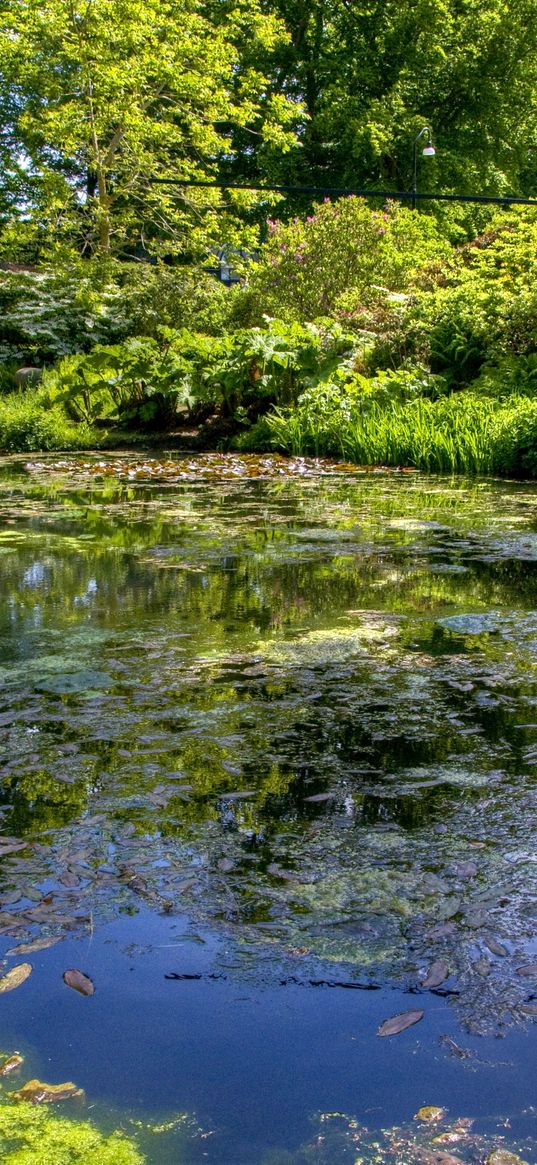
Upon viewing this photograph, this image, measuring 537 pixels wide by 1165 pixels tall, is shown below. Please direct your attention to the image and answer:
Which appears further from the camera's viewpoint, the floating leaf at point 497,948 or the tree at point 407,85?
the tree at point 407,85

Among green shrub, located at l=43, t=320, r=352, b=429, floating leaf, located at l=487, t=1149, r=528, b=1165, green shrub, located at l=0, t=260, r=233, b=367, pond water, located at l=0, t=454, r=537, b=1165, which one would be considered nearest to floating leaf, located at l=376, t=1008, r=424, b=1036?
pond water, located at l=0, t=454, r=537, b=1165

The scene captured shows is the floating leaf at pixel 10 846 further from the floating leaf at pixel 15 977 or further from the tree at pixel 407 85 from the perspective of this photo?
the tree at pixel 407 85

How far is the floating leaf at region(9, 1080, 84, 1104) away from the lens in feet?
5.29

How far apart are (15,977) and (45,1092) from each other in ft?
1.14

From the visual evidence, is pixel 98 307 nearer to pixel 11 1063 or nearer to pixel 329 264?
pixel 329 264

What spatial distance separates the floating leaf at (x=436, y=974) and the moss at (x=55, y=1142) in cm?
62

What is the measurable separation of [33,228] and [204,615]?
14.7 m

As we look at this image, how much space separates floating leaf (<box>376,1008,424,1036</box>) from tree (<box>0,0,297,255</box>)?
1654cm

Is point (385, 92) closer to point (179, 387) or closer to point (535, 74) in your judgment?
point (535, 74)

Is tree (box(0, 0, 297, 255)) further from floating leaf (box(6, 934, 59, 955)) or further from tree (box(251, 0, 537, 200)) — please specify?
floating leaf (box(6, 934, 59, 955))

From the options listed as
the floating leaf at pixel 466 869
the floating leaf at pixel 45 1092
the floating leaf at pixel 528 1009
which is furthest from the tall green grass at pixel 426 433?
the floating leaf at pixel 45 1092

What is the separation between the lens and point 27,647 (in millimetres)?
4109

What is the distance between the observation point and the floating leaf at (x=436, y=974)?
1885mm

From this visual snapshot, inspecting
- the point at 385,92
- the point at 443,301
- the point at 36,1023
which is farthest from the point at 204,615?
the point at 385,92
